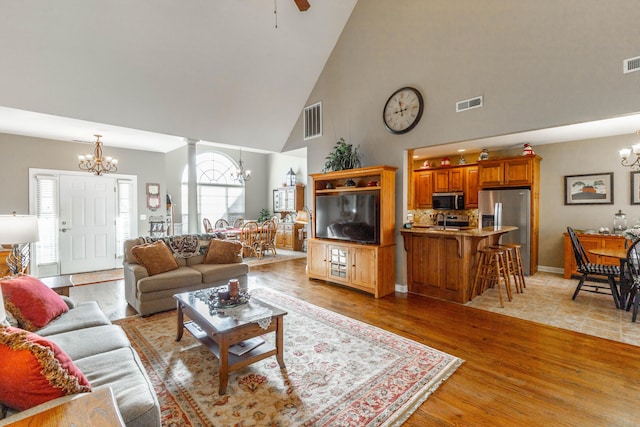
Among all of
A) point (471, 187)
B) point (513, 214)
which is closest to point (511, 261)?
point (513, 214)

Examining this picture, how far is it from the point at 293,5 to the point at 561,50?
382 centimetres

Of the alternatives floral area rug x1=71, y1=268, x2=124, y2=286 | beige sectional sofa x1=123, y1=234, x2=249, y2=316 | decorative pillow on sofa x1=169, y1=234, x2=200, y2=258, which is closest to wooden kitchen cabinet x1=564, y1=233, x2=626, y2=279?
beige sectional sofa x1=123, y1=234, x2=249, y2=316

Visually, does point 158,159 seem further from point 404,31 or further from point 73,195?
point 404,31

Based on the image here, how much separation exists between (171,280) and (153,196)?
4.12 m

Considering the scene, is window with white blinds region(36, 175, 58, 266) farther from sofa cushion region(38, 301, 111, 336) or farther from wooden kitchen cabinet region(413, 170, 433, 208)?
wooden kitchen cabinet region(413, 170, 433, 208)

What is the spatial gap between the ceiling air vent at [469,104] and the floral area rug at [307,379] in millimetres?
3106

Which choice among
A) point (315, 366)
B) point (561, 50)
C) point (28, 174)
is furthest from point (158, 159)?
point (561, 50)

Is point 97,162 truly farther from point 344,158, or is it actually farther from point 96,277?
point 344,158

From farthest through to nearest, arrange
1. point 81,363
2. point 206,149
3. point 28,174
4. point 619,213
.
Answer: point 206,149 < point 28,174 < point 619,213 < point 81,363

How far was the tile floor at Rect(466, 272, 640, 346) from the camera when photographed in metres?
3.22

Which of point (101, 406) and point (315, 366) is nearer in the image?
point (101, 406)

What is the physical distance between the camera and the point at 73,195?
6121 mm

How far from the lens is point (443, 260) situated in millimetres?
4332

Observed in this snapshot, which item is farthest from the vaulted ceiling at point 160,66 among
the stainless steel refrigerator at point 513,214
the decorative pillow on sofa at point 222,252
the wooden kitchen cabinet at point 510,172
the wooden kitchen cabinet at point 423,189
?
the stainless steel refrigerator at point 513,214
